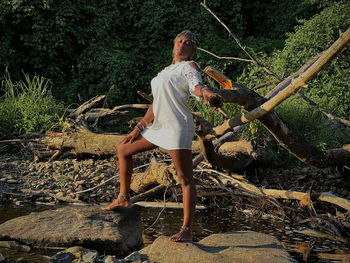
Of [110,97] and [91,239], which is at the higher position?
[110,97]

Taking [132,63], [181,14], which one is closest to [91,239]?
[132,63]

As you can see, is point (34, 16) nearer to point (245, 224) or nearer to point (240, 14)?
point (240, 14)

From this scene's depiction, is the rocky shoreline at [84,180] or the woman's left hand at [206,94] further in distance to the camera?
the rocky shoreline at [84,180]

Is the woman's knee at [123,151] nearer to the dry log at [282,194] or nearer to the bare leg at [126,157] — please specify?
the bare leg at [126,157]

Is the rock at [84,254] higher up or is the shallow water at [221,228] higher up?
the rock at [84,254]

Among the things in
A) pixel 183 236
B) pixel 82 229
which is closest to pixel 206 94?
pixel 183 236

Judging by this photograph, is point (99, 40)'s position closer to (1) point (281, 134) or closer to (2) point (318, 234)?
(1) point (281, 134)

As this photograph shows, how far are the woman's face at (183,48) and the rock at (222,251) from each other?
162 cm

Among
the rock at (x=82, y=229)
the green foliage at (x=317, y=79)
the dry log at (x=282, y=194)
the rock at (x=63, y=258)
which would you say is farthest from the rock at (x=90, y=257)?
the green foliage at (x=317, y=79)

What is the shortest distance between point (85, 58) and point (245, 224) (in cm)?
796

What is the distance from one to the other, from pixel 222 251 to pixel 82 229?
4.70ft

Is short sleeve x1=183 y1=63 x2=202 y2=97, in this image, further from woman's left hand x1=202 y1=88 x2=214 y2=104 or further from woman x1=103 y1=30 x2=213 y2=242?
woman's left hand x1=202 y1=88 x2=214 y2=104

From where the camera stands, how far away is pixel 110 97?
40.0ft

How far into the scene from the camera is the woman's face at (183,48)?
4.19 m
